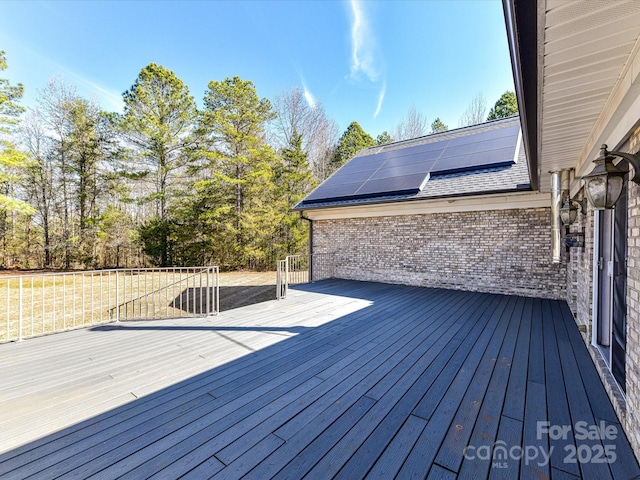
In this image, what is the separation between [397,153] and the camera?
10203 mm

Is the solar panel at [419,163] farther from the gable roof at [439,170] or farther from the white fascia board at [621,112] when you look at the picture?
the white fascia board at [621,112]

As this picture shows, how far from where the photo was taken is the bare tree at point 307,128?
15.8 metres

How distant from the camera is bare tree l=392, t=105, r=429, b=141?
19355 millimetres

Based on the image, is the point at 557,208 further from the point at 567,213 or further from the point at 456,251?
the point at 456,251

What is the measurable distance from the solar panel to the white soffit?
183 inches

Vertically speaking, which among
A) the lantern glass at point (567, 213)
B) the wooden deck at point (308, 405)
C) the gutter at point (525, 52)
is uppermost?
the gutter at point (525, 52)

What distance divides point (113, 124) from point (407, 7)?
13566mm

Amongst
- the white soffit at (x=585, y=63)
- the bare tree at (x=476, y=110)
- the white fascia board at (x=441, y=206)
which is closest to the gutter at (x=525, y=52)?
the white soffit at (x=585, y=63)

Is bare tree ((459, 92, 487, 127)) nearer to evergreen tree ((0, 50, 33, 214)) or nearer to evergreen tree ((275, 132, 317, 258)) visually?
evergreen tree ((275, 132, 317, 258))

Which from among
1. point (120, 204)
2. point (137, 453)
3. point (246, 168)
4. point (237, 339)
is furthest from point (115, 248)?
point (137, 453)

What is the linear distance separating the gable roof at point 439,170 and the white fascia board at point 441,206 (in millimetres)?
259

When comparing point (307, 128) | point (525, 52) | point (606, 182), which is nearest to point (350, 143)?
point (307, 128)

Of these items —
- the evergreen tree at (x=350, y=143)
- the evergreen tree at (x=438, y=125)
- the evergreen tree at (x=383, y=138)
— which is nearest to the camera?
the evergreen tree at (x=350, y=143)

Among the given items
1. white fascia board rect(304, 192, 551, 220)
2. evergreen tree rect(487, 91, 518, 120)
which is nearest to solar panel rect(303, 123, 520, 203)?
white fascia board rect(304, 192, 551, 220)
